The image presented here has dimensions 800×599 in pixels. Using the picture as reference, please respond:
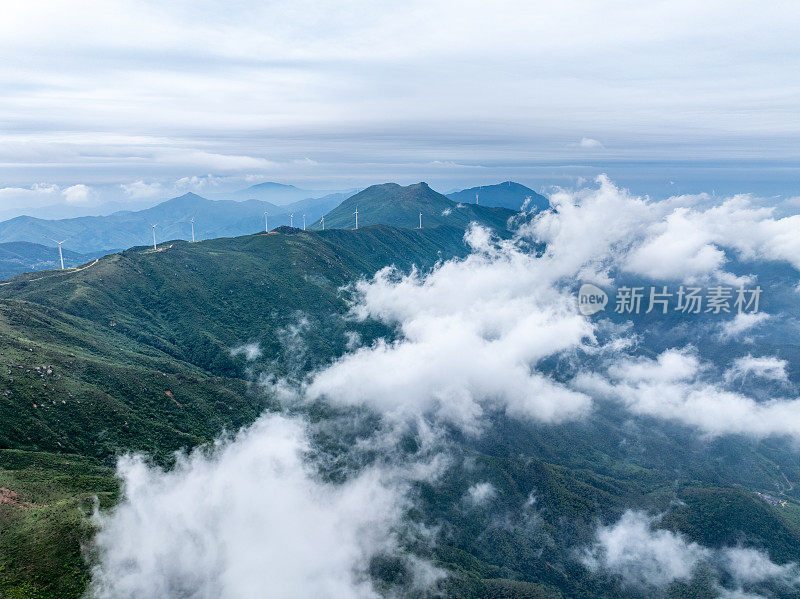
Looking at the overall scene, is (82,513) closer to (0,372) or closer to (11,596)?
(11,596)

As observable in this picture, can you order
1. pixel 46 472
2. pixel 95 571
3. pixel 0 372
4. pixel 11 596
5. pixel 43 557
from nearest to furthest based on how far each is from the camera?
pixel 11 596 < pixel 43 557 < pixel 95 571 < pixel 46 472 < pixel 0 372

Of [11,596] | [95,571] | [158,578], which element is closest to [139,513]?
[158,578]

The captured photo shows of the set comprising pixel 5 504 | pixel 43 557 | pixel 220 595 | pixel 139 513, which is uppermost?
pixel 5 504

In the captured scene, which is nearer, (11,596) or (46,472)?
(11,596)

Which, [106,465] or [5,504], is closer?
[5,504]

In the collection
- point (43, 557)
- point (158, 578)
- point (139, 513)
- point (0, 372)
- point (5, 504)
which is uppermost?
point (0, 372)

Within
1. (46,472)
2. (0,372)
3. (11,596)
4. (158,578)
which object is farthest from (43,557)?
(0,372)

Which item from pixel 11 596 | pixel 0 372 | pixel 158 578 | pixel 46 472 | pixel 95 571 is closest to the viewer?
pixel 11 596

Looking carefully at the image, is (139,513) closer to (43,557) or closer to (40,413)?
(43,557)

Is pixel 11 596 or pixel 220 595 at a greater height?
pixel 11 596
